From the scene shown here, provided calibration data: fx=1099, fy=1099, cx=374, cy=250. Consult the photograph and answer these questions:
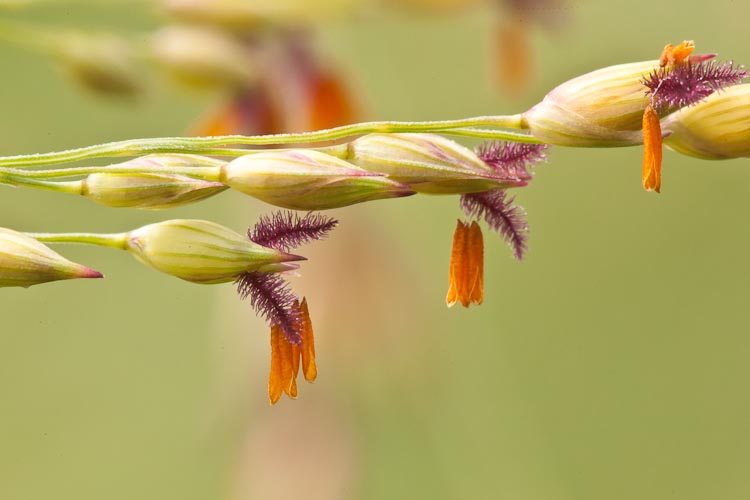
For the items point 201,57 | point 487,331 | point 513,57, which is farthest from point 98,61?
point 487,331

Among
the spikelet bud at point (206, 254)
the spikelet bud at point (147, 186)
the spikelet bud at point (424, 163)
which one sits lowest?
the spikelet bud at point (206, 254)

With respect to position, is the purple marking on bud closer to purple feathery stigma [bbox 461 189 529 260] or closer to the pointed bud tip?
purple feathery stigma [bbox 461 189 529 260]

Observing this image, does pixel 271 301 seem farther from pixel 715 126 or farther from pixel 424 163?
pixel 715 126

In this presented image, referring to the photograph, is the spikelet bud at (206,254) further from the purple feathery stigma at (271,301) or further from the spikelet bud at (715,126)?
the spikelet bud at (715,126)

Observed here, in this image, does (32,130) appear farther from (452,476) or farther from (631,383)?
(631,383)

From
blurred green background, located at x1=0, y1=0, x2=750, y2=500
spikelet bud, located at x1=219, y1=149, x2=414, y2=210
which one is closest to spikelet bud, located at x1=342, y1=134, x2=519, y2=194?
spikelet bud, located at x1=219, y1=149, x2=414, y2=210

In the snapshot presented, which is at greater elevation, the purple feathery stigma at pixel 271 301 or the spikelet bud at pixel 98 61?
the spikelet bud at pixel 98 61

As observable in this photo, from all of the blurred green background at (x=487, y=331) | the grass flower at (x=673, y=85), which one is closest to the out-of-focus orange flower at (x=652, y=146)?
the grass flower at (x=673, y=85)
